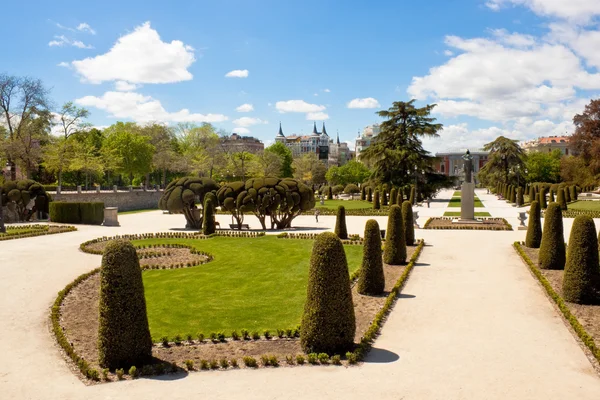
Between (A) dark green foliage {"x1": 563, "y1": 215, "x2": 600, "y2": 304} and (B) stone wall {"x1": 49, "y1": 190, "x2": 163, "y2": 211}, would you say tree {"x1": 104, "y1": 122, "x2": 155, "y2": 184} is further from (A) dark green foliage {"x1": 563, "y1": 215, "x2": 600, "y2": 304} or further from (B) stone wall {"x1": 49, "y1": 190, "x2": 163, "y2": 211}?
(A) dark green foliage {"x1": 563, "y1": 215, "x2": 600, "y2": 304}

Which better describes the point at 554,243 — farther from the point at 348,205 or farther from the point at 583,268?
the point at 348,205

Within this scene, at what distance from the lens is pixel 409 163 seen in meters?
55.8

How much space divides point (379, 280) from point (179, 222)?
2372 centimetres

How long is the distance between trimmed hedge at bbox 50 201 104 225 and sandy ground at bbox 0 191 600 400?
19.4m

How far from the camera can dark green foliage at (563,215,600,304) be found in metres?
11.5

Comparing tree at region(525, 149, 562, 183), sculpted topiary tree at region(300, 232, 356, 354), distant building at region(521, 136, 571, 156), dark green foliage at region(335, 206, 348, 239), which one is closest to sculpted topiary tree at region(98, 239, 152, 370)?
sculpted topiary tree at region(300, 232, 356, 354)

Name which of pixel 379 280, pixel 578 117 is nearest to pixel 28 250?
pixel 379 280

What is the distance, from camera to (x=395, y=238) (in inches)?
660

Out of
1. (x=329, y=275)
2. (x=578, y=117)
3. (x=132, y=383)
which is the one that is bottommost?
(x=132, y=383)

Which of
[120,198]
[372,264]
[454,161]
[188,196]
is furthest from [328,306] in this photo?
[454,161]

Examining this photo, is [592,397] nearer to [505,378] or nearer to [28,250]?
[505,378]

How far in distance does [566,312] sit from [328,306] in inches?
222

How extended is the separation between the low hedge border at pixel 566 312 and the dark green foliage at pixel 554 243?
49 centimetres

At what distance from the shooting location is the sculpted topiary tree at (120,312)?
311 inches
